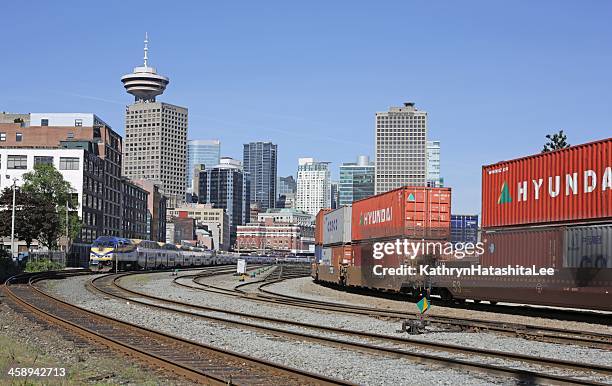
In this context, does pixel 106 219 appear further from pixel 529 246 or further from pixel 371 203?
pixel 529 246

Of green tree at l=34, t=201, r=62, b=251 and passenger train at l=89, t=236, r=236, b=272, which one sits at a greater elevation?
green tree at l=34, t=201, r=62, b=251

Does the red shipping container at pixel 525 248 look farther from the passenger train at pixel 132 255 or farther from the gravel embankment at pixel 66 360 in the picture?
the passenger train at pixel 132 255

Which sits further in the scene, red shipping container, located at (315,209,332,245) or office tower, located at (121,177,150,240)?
office tower, located at (121,177,150,240)

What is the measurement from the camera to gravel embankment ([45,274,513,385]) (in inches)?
488

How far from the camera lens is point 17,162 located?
124812 millimetres

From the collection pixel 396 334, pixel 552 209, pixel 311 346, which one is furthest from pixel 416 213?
pixel 311 346

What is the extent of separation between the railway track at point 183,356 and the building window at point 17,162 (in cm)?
10949

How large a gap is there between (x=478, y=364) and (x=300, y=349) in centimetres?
404

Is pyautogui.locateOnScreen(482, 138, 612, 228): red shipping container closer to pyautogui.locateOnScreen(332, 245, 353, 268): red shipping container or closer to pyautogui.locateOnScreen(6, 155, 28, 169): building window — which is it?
pyautogui.locateOnScreen(332, 245, 353, 268): red shipping container

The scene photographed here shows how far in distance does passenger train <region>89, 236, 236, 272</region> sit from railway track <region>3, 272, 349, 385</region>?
41.0 metres

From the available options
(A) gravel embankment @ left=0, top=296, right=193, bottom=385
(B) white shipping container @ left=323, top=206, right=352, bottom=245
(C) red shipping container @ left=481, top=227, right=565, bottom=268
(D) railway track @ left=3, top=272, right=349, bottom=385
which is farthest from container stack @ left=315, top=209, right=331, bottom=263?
(A) gravel embankment @ left=0, top=296, right=193, bottom=385

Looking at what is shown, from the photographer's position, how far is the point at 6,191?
271 ft

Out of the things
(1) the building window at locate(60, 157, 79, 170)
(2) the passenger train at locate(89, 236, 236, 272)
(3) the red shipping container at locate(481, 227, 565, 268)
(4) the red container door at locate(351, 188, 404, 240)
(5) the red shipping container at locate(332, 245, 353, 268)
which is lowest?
(2) the passenger train at locate(89, 236, 236, 272)

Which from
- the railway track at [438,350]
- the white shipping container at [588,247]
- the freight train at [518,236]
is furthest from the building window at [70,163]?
the white shipping container at [588,247]
